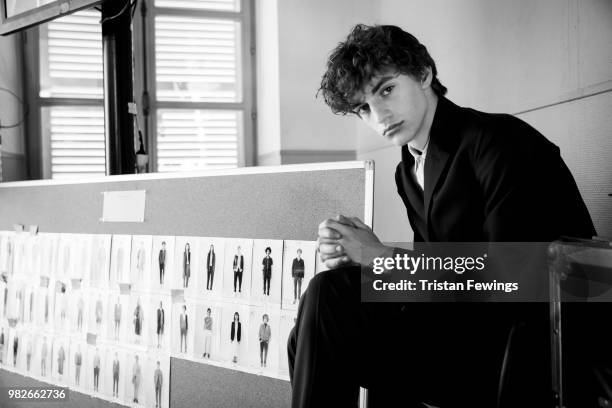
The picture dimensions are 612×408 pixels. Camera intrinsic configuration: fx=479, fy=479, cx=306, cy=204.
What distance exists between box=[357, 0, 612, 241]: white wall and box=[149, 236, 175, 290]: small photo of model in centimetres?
104

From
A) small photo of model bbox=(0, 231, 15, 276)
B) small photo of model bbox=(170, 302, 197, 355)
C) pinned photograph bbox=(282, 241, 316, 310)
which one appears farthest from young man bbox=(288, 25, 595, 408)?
small photo of model bbox=(0, 231, 15, 276)

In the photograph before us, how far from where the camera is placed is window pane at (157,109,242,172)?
8.95 ft

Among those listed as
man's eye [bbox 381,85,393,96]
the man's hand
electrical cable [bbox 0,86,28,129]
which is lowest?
the man's hand

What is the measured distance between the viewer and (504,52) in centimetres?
136

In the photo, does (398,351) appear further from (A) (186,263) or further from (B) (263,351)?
(A) (186,263)

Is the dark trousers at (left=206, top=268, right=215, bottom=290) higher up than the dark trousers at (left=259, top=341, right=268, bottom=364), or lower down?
higher up

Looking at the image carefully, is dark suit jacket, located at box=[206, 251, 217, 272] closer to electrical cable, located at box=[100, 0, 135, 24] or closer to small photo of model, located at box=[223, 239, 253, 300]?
small photo of model, located at box=[223, 239, 253, 300]

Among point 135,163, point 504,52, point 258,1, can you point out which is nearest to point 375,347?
point 504,52

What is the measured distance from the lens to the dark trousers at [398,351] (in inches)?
29.6

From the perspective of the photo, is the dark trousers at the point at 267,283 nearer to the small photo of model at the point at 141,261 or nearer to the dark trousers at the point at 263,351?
the dark trousers at the point at 263,351

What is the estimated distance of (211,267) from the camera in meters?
1.29

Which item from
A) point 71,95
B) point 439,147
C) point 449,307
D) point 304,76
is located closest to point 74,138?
point 71,95

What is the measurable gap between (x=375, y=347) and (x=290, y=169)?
1.78 ft

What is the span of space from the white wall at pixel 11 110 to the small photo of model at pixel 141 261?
1.39 m
